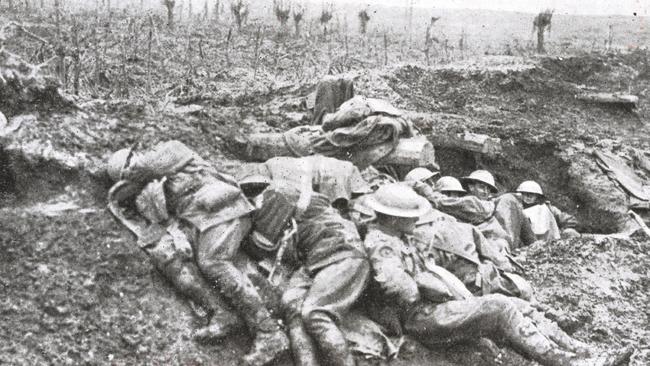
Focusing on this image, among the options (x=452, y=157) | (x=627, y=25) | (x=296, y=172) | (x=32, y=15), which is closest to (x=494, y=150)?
(x=452, y=157)

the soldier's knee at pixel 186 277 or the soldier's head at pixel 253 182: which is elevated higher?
the soldier's head at pixel 253 182

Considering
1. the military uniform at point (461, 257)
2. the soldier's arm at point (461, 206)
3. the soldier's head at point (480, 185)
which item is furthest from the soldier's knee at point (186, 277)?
the soldier's head at point (480, 185)

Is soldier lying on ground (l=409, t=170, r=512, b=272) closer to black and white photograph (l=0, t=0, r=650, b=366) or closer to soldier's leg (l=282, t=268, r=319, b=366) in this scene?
black and white photograph (l=0, t=0, r=650, b=366)

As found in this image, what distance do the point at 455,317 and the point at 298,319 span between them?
3.72 feet

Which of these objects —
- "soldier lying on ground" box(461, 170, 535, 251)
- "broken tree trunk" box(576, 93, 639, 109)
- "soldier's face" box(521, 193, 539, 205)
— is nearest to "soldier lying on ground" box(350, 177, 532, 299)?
"soldier lying on ground" box(461, 170, 535, 251)

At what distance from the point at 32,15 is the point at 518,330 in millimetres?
15037

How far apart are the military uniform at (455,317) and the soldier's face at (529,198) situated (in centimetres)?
394

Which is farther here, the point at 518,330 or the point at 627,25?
the point at 627,25

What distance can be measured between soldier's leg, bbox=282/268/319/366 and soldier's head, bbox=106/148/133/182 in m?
1.44

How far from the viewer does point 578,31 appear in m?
30.0

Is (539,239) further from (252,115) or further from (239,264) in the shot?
(239,264)

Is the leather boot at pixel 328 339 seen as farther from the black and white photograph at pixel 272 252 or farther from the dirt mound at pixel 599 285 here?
the dirt mound at pixel 599 285

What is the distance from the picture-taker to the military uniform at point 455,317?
464 cm

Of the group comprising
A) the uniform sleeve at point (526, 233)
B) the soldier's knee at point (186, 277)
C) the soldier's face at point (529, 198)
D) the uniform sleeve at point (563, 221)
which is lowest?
the uniform sleeve at point (563, 221)
